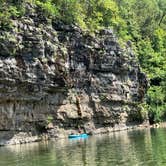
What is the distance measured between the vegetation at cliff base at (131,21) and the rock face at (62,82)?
6.19ft

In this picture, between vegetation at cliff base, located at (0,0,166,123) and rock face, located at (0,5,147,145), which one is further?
vegetation at cliff base, located at (0,0,166,123)

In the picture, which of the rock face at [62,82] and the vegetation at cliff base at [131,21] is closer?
the rock face at [62,82]

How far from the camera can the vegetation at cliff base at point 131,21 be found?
59.9m

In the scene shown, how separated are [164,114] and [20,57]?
1338 inches

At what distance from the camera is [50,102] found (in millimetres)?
57000

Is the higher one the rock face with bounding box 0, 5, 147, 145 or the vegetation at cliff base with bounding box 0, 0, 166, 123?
the vegetation at cliff base with bounding box 0, 0, 166, 123

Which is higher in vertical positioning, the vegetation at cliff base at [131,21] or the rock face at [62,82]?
the vegetation at cliff base at [131,21]

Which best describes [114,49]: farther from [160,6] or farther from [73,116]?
[160,6]

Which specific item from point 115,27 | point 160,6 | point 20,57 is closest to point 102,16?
point 115,27

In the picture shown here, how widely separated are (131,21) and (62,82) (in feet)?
131

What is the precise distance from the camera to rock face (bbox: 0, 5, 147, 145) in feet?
171

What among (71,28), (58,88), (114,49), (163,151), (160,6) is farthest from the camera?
(160,6)

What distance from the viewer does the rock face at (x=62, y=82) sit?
52.2m

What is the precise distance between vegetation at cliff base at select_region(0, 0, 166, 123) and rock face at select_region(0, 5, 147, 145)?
1886mm
